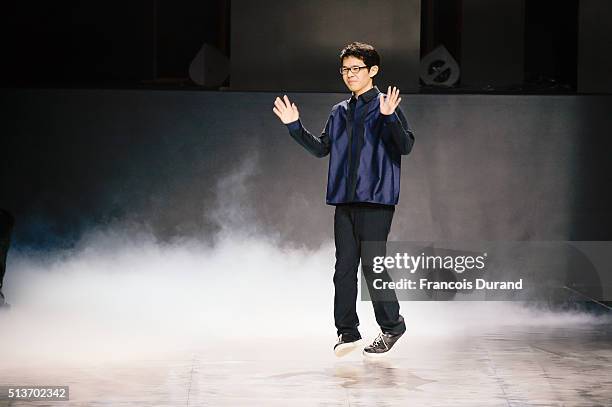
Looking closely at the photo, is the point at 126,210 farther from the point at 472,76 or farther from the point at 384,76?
the point at 472,76

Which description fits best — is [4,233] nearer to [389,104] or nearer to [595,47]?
[389,104]

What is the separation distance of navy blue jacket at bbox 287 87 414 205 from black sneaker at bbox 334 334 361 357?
618 mm

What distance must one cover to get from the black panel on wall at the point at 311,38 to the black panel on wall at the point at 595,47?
1059 millimetres

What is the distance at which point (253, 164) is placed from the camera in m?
6.62

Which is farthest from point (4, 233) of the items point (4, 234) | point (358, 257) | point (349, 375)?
point (349, 375)

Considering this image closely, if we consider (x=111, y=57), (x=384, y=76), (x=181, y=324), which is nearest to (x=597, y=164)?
(x=384, y=76)

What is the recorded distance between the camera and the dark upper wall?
21.5ft

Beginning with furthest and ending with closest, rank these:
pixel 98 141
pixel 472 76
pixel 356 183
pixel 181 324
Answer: pixel 472 76
pixel 98 141
pixel 181 324
pixel 356 183

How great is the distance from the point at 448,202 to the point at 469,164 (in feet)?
0.86

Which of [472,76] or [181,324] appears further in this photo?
[472,76]

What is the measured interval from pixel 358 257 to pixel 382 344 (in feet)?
1.35

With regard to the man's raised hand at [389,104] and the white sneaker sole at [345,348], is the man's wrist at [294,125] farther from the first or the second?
the white sneaker sole at [345,348]

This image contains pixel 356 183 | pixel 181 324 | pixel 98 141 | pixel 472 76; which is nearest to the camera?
pixel 356 183

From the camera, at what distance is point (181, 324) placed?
581 cm
